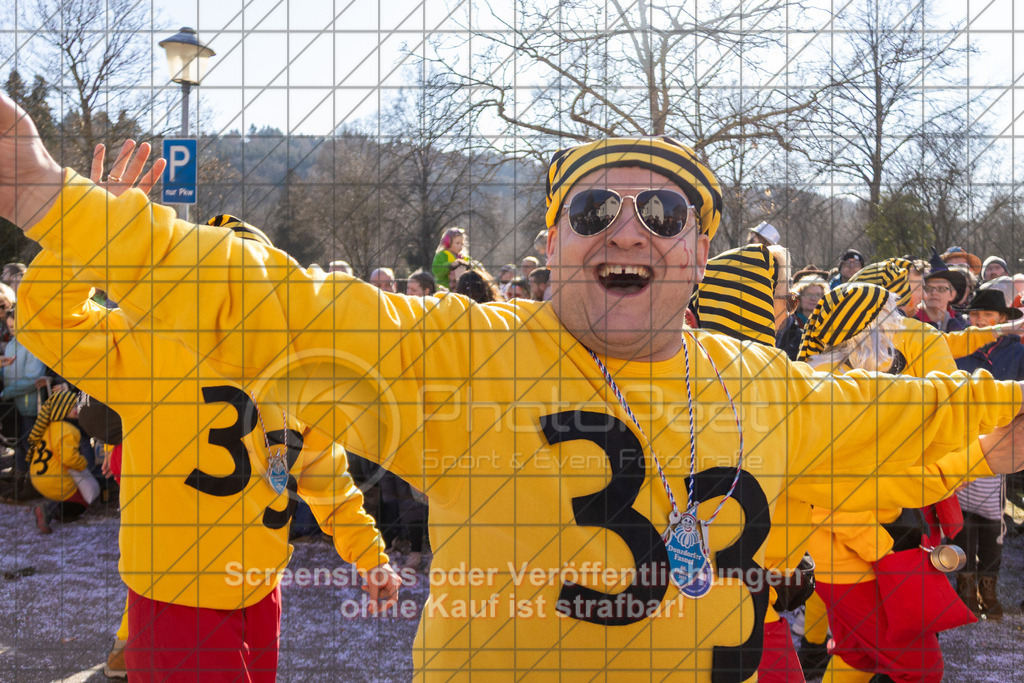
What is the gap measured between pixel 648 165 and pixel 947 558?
1901 mm

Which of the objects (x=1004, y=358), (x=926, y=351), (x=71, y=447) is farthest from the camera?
(x=71, y=447)

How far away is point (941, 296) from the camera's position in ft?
14.9

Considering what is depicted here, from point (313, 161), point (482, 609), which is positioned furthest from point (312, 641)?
point (313, 161)

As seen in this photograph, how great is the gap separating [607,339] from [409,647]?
263 centimetres

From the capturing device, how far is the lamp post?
1.85m

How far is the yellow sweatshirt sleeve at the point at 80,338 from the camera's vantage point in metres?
2.09

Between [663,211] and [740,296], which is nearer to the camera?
[663,211]

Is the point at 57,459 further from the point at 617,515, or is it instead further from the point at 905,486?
the point at 905,486

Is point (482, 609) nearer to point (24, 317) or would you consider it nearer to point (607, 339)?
point (607, 339)

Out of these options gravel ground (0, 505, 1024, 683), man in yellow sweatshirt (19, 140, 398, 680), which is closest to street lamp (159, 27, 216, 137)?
man in yellow sweatshirt (19, 140, 398, 680)

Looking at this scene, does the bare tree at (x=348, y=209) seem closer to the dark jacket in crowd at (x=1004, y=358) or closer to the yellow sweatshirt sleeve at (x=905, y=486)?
Result: the yellow sweatshirt sleeve at (x=905, y=486)

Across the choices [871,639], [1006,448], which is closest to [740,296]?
[1006,448]

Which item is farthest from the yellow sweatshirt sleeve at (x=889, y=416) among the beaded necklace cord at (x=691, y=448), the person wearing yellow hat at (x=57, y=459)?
the person wearing yellow hat at (x=57, y=459)

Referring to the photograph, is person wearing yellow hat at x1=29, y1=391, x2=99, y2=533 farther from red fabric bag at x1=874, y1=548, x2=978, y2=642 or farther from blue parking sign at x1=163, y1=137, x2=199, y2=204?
red fabric bag at x1=874, y1=548, x2=978, y2=642
